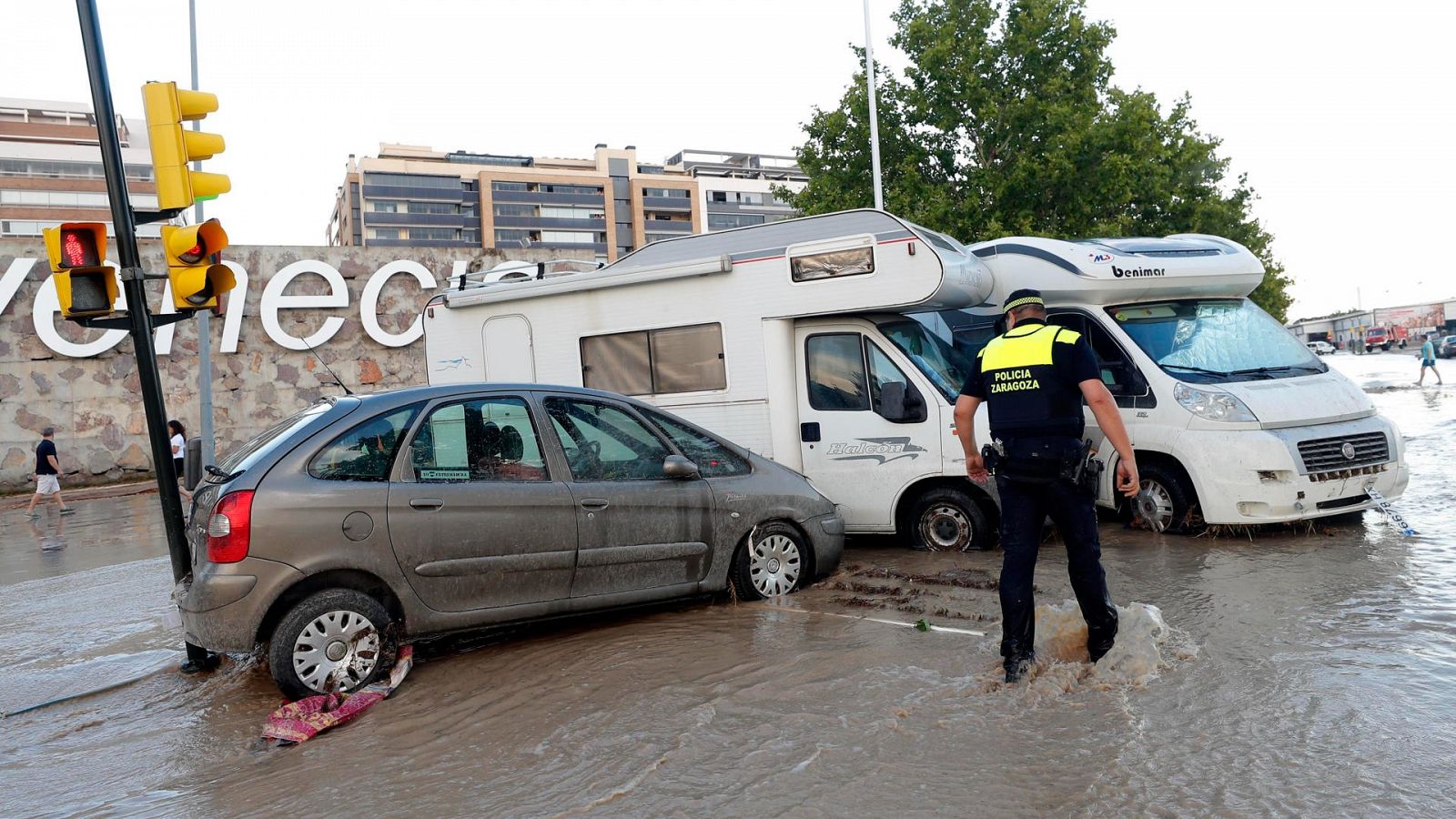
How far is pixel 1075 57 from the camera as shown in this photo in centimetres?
2244

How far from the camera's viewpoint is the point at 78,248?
20.7ft

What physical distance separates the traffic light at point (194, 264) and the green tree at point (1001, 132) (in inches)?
660

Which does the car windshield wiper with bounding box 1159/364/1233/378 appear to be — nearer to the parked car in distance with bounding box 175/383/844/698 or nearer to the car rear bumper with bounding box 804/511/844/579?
the car rear bumper with bounding box 804/511/844/579

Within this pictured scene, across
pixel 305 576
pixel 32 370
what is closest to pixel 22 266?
pixel 32 370

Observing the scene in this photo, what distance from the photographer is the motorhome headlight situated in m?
7.39

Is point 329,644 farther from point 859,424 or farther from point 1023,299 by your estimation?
point 859,424

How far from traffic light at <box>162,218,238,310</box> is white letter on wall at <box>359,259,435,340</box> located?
14059 mm

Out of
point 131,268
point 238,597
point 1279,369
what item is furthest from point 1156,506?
point 131,268

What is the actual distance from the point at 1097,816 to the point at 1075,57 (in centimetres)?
2205

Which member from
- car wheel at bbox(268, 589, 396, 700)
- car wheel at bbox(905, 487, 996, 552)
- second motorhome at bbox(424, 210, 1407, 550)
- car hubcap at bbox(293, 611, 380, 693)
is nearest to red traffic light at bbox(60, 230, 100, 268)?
car wheel at bbox(268, 589, 396, 700)

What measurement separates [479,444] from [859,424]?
3285 mm

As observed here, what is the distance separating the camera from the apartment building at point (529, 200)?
9006 centimetres

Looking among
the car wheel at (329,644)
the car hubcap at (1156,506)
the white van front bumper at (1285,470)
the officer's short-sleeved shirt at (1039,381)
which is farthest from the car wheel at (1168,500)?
the car wheel at (329,644)

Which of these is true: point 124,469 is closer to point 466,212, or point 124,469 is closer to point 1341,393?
point 1341,393
